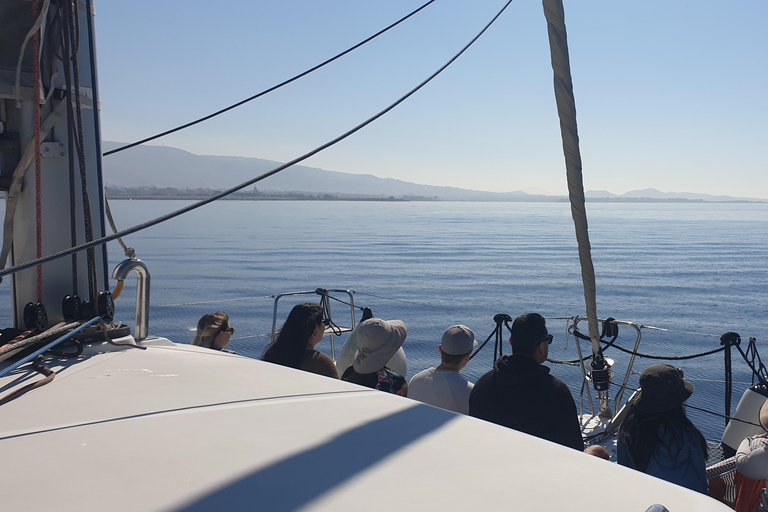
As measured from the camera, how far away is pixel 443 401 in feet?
8.77

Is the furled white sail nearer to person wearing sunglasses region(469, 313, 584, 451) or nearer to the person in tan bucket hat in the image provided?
person wearing sunglasses region(469, 313, 584, 451)

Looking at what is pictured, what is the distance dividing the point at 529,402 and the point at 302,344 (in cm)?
118

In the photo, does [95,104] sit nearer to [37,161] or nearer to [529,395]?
[37,161]

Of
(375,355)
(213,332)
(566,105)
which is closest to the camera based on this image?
(566,105)

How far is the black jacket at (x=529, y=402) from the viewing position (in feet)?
7.05

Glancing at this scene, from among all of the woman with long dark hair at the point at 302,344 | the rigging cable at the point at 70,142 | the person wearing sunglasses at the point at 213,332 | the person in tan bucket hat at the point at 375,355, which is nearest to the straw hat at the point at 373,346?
the person in tan bucket hat at the point at 375,355

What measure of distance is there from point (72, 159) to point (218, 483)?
1.54 metres

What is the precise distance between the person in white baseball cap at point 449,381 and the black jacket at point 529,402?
14.1 inches

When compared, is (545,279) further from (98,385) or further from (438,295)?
(98,385)

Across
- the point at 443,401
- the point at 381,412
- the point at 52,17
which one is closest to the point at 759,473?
the point at 443,401

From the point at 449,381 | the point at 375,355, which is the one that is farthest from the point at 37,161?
the point at 449,381

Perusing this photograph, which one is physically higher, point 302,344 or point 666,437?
point 302,344

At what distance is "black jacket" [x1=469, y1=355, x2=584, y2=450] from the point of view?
7.05 ft

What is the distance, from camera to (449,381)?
2705 millimetres
